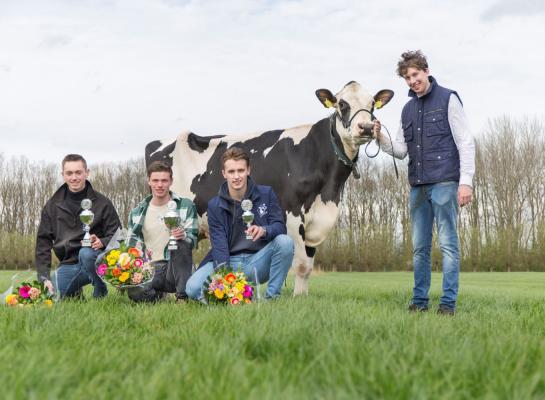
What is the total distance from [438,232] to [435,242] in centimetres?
2409

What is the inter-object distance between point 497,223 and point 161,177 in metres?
28.6

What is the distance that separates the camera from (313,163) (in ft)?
24.0

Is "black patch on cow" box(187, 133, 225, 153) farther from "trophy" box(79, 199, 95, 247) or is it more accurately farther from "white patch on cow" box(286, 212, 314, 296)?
"trophy" box(79, 199, 95, 247)

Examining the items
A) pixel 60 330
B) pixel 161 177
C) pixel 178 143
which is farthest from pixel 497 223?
pixel 60 330

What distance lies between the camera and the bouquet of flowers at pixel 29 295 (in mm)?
5223

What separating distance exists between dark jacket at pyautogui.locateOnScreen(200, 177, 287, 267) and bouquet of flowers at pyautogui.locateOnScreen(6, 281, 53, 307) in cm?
151

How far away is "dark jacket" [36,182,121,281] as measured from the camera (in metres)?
6.03

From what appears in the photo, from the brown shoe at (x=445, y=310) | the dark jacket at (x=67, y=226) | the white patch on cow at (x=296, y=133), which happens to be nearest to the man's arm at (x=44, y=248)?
the dark jacket at (x=67, y=226)

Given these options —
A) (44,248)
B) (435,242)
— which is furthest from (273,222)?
(435,242)

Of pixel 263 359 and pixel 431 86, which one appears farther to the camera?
pixel 431 86

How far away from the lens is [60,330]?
11.2ft

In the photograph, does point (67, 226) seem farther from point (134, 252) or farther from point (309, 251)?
point (309, 251)

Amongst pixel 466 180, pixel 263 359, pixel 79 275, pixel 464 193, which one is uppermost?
pixel 466 180

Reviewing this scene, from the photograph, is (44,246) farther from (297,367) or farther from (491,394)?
(491,394)
